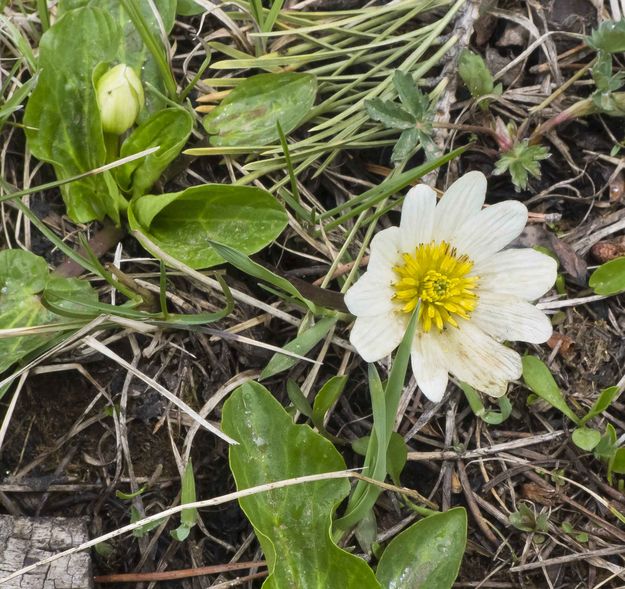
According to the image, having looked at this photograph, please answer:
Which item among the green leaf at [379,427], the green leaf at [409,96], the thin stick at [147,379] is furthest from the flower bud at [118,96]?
the green leaf at [379,427]

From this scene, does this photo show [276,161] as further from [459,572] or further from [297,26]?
[459,572]

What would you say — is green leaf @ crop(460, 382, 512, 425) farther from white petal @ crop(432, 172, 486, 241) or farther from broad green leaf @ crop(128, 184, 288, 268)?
broad green leaf @ crop(128, 184, 288, 268)

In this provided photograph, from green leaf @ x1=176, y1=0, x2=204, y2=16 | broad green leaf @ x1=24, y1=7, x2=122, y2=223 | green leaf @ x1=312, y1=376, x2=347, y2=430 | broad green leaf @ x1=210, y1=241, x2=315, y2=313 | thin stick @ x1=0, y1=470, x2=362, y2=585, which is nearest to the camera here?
thin stick @ x1=0, y1=470, x2=362, y2=585

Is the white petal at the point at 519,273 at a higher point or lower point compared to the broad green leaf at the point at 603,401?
higher

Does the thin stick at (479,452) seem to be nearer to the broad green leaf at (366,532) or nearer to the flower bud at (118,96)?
the broad green leaf at (366,532)

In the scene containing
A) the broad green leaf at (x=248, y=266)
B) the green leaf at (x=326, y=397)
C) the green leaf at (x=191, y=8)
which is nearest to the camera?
the broad green leaf at (x=248, y=266)

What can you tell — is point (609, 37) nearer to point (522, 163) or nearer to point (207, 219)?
point (522, 163)

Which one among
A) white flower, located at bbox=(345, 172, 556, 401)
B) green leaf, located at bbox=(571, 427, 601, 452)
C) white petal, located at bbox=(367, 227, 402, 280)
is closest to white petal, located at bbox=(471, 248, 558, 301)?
white flower, located at bbox=(345, 172, 556, 401)
